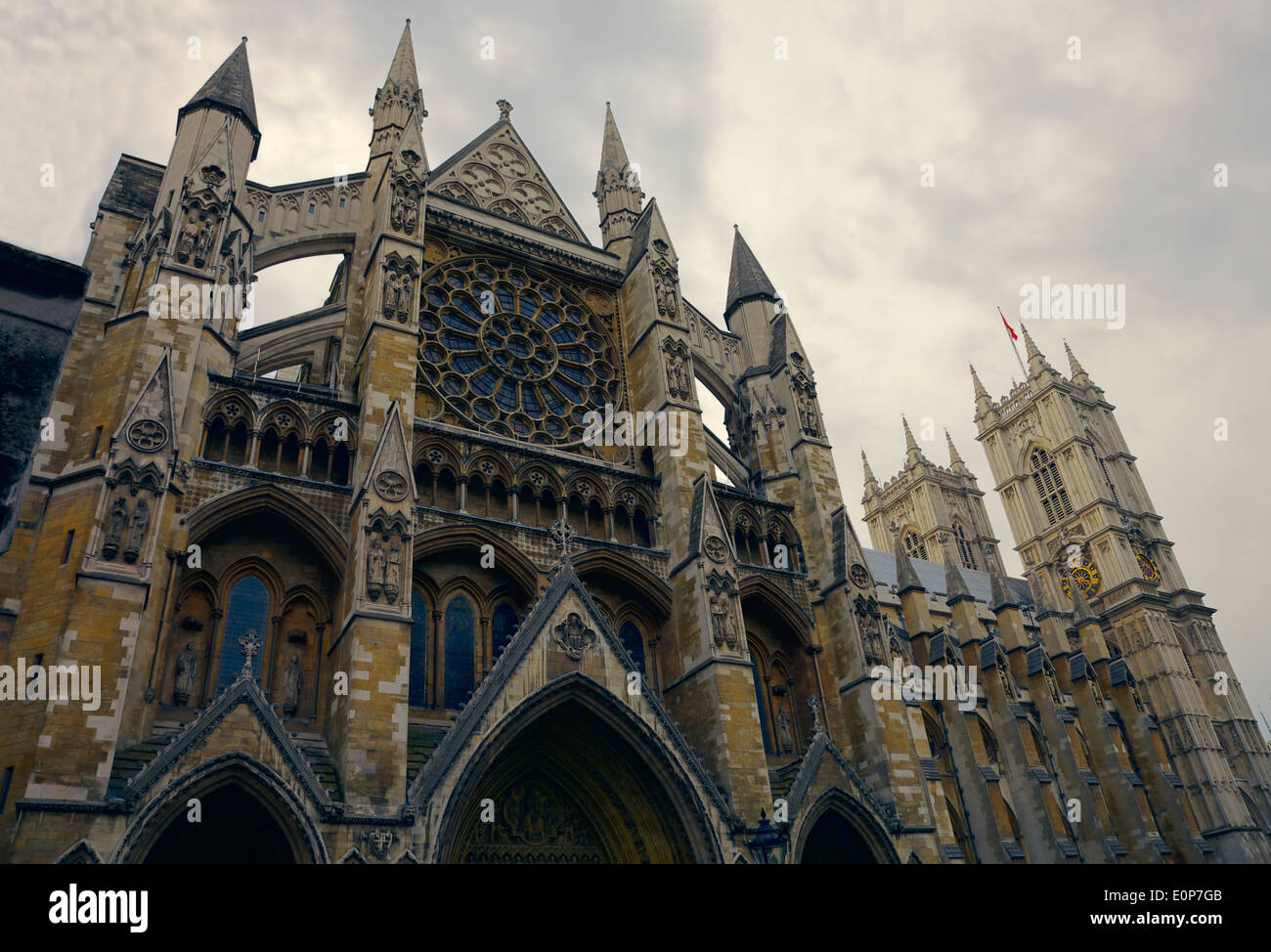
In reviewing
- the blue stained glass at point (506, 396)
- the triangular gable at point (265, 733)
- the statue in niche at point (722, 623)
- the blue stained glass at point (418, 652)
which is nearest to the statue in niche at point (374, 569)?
the blue stained glass at point (418, 652)

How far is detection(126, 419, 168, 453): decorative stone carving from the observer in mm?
13180

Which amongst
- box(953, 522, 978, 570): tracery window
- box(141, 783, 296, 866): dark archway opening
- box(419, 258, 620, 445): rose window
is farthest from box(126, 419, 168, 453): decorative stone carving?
box(953, 522, 978, 570): tracery window

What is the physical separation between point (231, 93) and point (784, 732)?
1875 centimetres

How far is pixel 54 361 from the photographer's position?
3164mm

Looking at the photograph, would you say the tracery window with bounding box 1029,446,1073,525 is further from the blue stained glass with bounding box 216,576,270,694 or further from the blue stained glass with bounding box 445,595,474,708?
the blue stained glass with bounding box 216,576,270,694

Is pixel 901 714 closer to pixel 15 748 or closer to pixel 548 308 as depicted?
pixel 548 308

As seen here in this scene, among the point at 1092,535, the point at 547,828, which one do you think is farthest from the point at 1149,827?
the point at 547,828

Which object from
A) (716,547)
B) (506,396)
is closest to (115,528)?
(506,396)

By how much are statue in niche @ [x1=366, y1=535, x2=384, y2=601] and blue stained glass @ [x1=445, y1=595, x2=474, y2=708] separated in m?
2.63

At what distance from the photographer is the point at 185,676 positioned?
1361 centimetres

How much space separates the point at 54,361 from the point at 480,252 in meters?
19.7

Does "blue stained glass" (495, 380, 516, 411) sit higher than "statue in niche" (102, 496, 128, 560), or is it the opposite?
"blue stained glass" (495, 380, 516, 411)

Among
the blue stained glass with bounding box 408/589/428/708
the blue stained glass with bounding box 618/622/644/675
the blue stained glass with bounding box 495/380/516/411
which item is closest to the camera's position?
the blue stained glass with bounding box 408/589/428/708
